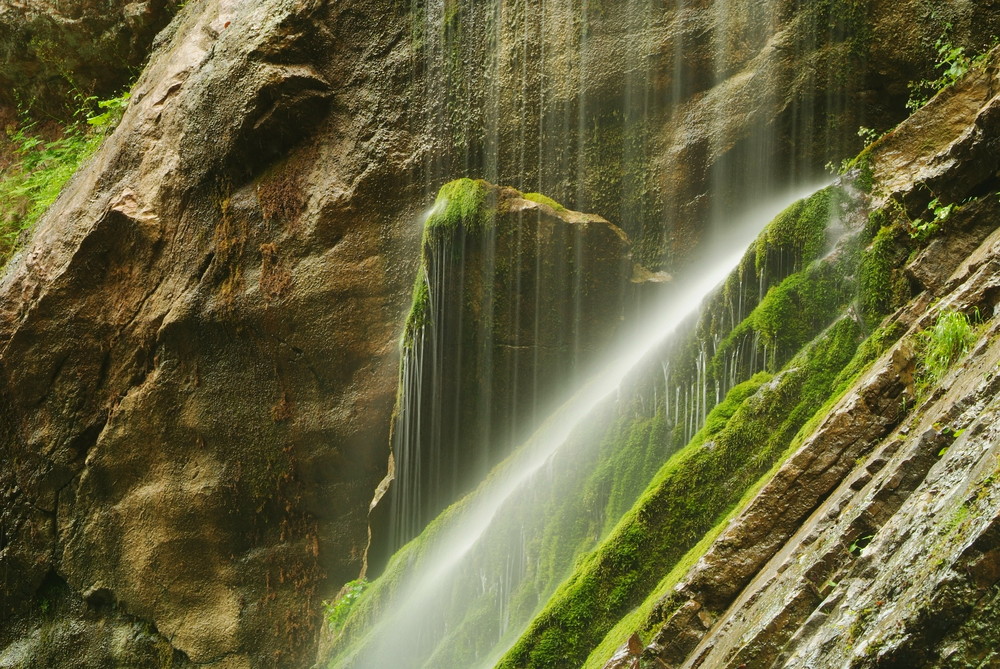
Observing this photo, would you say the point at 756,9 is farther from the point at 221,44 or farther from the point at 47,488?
the point at 47,488

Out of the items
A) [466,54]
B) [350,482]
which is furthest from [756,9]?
[350,482]

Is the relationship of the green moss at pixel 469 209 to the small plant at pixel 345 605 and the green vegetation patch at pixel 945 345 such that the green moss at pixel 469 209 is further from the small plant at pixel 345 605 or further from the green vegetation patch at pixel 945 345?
the green vegetation patch at pixel 945 345

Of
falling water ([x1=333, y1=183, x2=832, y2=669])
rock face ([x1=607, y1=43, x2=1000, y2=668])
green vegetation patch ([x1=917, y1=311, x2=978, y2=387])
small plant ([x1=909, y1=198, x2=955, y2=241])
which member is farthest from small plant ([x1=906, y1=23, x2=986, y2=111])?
green vegetation patch ([x1=917, y1=311, x2=978, y2=387])

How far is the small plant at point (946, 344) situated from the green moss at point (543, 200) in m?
5.18

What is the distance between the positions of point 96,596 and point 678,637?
30.0 feet

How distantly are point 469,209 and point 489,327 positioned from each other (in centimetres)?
128

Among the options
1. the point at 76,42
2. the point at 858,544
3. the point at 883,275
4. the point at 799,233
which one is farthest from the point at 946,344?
the point at 76,42

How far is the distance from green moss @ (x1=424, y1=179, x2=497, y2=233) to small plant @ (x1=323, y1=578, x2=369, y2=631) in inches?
168

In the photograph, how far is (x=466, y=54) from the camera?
9969 millimetres

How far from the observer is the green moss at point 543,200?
915cm

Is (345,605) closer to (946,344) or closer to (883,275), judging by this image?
(883,275)

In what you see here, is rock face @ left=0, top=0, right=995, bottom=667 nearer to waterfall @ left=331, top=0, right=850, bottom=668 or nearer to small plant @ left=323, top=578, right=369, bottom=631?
waterfall @ left=331, top=0, right=850, bottom=668

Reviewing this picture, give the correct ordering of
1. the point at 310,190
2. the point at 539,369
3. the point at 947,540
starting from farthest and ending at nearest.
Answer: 1. the point at 310,190
2. the point at 539,369
3. the point at 947,540

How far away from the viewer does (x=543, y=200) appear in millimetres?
9227
